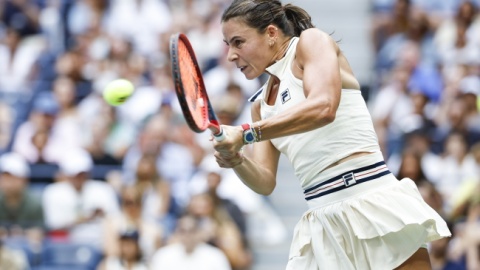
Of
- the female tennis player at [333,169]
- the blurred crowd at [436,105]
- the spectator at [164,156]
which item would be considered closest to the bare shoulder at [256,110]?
the female tennis player at [333,169]

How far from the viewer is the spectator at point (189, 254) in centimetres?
955

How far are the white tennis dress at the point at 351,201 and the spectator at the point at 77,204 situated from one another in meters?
5.32

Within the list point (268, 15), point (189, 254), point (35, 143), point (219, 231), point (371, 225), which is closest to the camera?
point (371, 225)

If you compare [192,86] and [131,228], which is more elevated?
[192,86]

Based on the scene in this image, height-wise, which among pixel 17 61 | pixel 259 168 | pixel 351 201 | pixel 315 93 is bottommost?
pixel 351 201

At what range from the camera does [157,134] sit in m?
11.1

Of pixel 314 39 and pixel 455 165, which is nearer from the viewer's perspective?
pixel 314 39

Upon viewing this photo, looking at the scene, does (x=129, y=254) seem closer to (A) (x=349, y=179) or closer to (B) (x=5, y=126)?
(B) (x=5, y=126)

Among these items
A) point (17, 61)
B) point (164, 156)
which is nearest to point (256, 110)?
point (164, 156)

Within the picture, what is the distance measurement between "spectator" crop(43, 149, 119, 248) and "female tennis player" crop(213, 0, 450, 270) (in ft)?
17.4

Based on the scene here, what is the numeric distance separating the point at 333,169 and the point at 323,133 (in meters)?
0.19

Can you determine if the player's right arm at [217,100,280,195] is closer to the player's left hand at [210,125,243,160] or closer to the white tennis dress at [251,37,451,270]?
the white tennis dress at [251,37,451,270]

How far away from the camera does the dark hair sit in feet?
16.9

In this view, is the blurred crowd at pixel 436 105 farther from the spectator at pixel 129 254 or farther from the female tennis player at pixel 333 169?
the female tennis player at pixel 333 169
